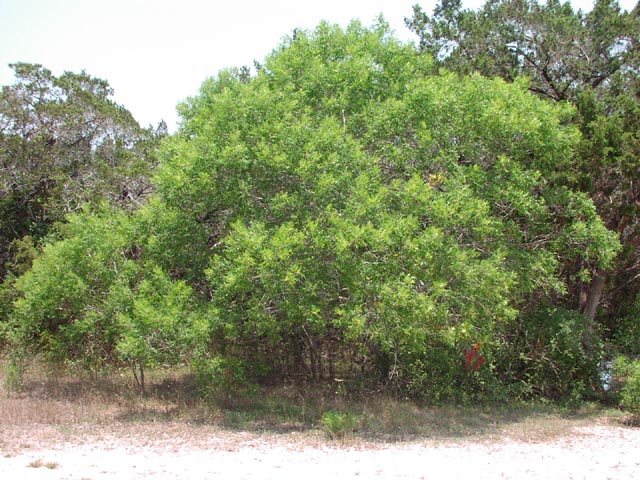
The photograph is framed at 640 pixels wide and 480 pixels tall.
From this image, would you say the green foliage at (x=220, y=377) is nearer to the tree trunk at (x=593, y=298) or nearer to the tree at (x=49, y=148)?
the tree trunk at (x=593, y=298)

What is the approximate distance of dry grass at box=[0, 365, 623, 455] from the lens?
9742 mm

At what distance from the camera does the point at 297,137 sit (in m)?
9.86

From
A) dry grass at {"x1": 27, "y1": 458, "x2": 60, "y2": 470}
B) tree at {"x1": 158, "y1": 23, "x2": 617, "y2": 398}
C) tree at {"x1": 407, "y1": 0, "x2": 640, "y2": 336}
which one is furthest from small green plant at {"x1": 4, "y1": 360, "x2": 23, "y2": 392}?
tree at {"x1": 407, "y1": 0, "x2": 640, "y2": 336}

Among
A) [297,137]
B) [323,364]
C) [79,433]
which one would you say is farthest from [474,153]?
[79,433]

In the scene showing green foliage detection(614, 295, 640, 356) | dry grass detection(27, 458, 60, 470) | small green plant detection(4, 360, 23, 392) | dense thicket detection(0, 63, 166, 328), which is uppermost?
dense thicket detection(0, 63, 166, 328)

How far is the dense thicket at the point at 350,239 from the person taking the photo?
9.13 metres

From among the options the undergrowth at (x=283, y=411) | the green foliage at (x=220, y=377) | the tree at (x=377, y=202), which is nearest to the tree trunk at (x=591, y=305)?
the tree at (x=377, y=202)

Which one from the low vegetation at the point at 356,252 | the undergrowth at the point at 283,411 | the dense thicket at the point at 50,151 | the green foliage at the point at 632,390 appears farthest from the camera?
the dense thicket at the point at 50,151

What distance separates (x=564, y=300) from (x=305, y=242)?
6.88 m

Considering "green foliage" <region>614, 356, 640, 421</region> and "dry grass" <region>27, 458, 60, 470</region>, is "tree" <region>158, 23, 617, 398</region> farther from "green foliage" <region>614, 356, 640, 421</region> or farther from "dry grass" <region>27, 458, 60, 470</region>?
"dry grass" <region>27, 458, 60, 470</region>

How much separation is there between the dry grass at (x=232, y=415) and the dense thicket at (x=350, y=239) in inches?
29.5

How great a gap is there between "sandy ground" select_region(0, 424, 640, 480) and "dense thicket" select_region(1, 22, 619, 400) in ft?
4.63

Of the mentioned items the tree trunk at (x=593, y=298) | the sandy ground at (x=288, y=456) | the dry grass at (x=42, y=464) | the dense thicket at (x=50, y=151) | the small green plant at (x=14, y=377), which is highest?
the dense thicket at (x=50, y=151)

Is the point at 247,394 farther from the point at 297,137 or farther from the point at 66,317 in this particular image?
the point at 297,137
